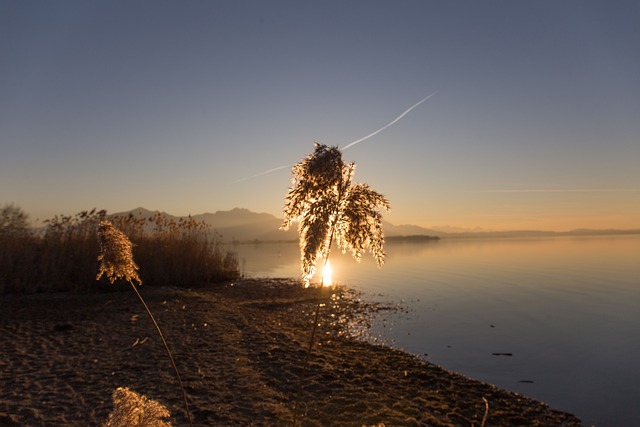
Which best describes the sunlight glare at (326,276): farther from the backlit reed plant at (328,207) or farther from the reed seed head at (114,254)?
the reed seed head at (114,254)

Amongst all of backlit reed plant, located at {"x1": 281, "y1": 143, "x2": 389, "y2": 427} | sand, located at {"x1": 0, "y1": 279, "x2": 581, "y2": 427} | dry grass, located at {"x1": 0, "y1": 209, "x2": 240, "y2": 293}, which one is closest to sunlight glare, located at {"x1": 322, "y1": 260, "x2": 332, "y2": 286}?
backlit reed plant, located at {"x1": 281, "y1": 143, "x2": 389, "y2": 427}

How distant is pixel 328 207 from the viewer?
148 inches

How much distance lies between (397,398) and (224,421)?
3.30 metres

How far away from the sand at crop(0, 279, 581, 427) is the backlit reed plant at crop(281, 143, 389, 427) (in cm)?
364

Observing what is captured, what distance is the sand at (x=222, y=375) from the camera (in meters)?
6.45

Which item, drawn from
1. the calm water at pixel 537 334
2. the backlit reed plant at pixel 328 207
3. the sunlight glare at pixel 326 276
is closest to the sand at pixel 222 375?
the calm water at pixel 537 334

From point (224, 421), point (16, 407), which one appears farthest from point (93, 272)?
point (224, 421)

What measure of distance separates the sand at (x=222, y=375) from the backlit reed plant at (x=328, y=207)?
364 centimetres

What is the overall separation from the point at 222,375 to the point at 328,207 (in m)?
5.87

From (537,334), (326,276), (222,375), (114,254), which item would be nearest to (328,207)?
(114,254)

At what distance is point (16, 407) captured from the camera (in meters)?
6.20

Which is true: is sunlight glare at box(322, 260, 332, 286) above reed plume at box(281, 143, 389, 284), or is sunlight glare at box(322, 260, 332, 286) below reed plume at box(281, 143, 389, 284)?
below

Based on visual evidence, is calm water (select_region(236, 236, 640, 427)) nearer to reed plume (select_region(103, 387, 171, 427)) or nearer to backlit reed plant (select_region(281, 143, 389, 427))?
backlit reed plant (select_region(281, 143, 389, 427))

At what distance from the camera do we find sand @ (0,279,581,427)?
21.2ft
